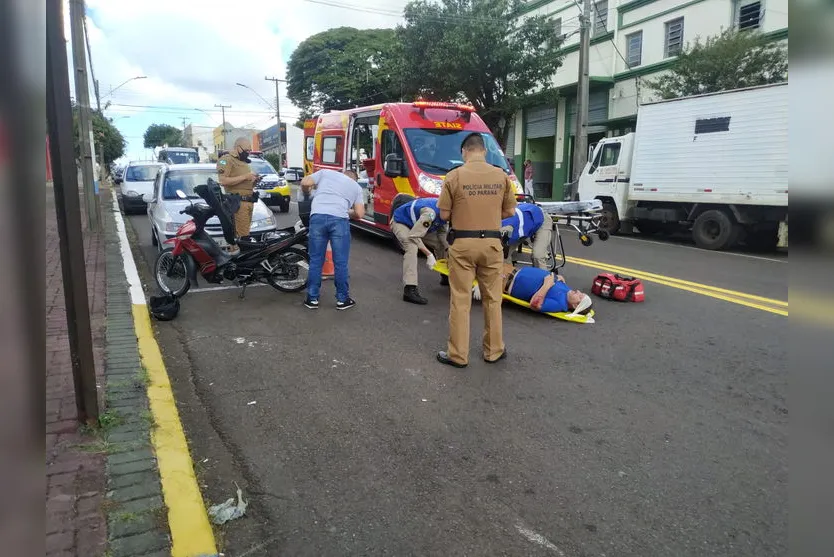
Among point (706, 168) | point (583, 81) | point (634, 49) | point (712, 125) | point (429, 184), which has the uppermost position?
point (634, 49)

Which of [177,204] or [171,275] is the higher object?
[177,204]

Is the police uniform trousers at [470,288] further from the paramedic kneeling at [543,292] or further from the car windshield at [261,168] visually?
the car windshield at [261,168]

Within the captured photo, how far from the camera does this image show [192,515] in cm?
297

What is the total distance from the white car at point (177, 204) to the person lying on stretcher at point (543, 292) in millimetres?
3935

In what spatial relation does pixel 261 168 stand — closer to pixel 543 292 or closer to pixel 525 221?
pixel 525 221

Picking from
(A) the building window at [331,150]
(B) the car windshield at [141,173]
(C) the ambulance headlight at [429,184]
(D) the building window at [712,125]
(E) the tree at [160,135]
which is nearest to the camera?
(C) the ambulance headlight at [429,184]

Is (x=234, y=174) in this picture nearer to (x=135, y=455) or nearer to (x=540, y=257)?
(x=540, y=257)

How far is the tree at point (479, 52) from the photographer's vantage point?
21.6m

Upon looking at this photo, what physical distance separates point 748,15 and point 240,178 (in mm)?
17796

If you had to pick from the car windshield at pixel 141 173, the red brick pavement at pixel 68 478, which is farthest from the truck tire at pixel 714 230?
the car windshield at pixel 141 173

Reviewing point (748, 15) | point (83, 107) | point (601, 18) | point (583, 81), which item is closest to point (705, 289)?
point (583, 81)

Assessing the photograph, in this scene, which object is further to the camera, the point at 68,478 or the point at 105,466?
the point at 105,466

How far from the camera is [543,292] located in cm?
683

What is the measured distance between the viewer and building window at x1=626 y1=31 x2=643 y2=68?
2333 cm
